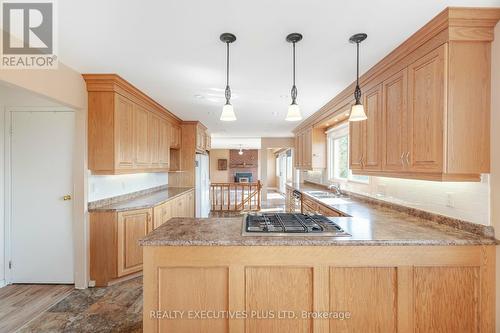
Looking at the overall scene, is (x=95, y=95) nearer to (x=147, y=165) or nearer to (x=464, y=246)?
(x=147, y=165)

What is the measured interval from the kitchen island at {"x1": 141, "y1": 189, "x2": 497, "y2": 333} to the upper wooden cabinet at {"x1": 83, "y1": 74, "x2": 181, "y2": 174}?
1.74 metres

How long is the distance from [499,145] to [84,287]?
4.00 meters

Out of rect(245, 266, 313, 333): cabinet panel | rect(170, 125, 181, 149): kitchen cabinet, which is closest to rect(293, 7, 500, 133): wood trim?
rect(245, 266, 313, 333): cabinet panel

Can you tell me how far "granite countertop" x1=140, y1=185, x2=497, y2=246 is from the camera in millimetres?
1518

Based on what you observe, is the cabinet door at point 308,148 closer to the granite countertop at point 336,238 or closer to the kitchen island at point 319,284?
the granite countertop at point 336,238

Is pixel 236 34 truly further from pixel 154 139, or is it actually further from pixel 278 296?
pixel 154 139

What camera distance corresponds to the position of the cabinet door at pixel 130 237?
2863mm

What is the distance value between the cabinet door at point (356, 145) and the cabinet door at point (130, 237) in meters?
2.62

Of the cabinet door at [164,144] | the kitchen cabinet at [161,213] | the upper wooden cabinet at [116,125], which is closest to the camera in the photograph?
the upper wooden cabinet at [116,125]

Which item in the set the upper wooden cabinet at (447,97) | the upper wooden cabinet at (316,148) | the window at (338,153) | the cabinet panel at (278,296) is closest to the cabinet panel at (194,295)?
the cabinet panel at (278,296)

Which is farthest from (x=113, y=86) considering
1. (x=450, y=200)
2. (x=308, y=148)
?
(x=308, y=148)

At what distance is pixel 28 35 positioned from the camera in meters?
1.88

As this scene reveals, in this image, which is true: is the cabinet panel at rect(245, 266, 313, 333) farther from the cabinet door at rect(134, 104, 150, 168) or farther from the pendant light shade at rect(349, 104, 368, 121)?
the cabinet door at rect(134, 104, 150, 168)

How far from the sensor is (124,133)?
3035mm
